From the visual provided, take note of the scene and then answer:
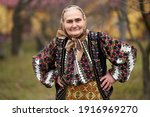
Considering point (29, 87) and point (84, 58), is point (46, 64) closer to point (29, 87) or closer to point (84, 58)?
point (84, 58)

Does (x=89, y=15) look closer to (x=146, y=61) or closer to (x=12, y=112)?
(x=146, y=61)

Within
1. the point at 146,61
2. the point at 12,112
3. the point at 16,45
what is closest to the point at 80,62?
the point at 12,112

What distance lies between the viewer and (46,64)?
4445mm

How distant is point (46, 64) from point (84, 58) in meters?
0.39

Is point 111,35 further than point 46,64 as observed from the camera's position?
Yes

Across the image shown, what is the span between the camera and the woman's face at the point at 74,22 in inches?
166

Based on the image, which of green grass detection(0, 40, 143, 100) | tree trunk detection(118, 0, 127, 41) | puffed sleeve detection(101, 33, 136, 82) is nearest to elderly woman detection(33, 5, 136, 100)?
puffed sleeve detection(101, 33, 136, 82)

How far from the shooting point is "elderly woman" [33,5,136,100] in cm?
425

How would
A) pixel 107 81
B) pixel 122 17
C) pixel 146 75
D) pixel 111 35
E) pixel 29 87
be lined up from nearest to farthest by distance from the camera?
1. pixel 107 81
2. pixel 122 17
3. pixel 146 75
4. pixel 111 35
5. pixel 29 87

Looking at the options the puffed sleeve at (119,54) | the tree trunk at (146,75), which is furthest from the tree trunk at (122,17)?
the puffed sleeve at (119,54)

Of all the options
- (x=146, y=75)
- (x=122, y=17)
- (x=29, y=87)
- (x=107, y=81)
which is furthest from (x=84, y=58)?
(x=29, y=87)

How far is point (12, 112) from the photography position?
4.54m

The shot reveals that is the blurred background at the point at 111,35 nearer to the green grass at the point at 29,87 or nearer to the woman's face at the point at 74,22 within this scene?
the green grass at the point at 29,87

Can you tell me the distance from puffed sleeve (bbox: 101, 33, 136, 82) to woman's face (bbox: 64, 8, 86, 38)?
0.72 feet
